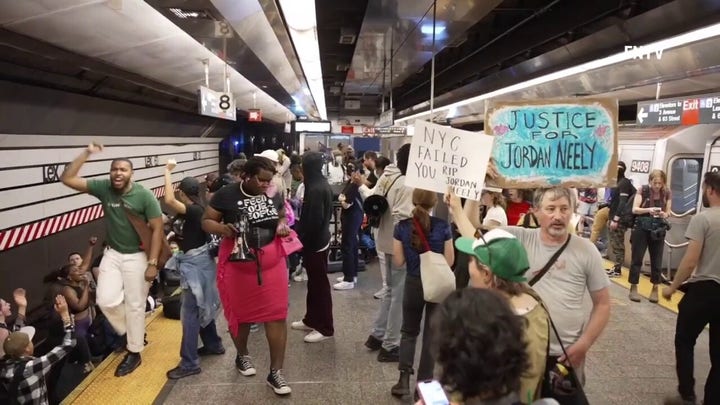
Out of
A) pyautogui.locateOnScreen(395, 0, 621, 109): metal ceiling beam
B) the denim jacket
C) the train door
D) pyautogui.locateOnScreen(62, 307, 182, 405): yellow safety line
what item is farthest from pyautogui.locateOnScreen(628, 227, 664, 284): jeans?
pyautogui.locateOnScreen(62, 307, 182, 405): yellow safety line

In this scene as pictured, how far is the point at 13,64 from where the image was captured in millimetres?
4840

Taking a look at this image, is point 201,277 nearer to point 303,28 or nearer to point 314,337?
point 314,337

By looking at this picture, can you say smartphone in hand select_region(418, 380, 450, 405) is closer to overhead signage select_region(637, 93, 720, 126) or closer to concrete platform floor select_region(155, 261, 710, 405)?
concrete platform floor select_region(155, 261, 710, 405)

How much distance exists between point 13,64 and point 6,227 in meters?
2.44

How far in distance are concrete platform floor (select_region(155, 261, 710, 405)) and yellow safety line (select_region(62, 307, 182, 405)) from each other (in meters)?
0.15

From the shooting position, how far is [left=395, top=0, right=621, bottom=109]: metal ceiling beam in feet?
18.2

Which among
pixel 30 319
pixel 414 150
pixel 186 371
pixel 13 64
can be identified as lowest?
pixel 30 319

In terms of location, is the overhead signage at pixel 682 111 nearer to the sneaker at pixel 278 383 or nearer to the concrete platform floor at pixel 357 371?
the concrete platform floor at pixel 357 371

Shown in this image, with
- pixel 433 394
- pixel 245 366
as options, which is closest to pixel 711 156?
pixel 245 366

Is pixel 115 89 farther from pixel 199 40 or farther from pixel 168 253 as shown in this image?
pixel 168 253

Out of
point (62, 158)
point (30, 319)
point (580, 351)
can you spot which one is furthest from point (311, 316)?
point (62, 158)

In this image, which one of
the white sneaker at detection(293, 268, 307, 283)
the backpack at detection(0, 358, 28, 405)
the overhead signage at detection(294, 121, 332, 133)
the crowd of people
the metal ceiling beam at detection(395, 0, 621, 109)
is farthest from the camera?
the overhead signage at detection(294, 121, 332, 133)

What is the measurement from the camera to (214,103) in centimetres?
773

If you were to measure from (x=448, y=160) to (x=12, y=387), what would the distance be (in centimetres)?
322
